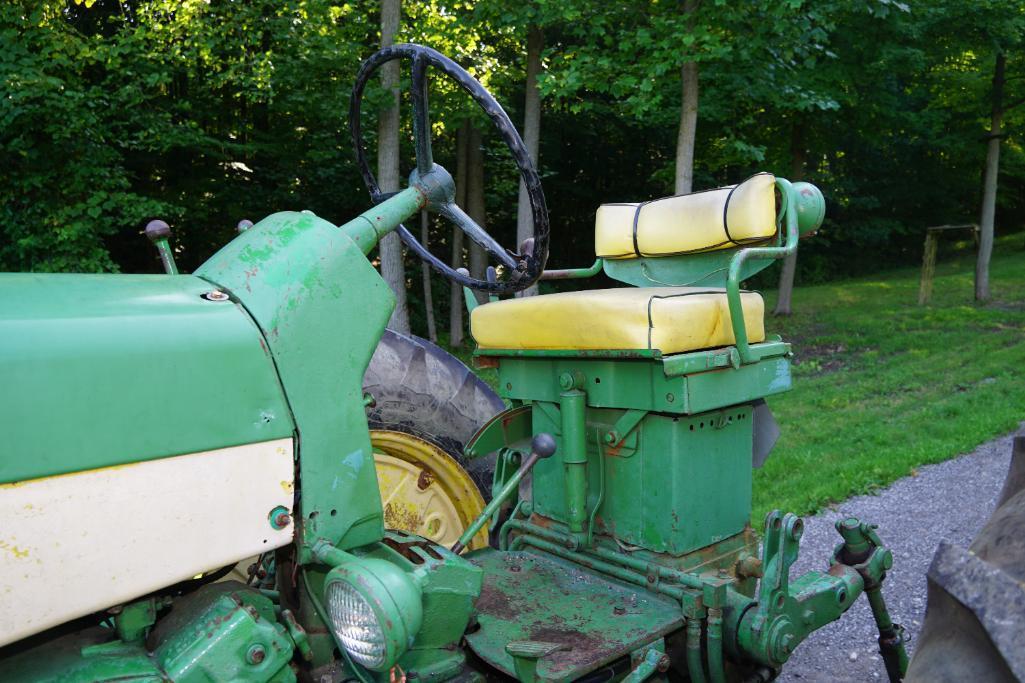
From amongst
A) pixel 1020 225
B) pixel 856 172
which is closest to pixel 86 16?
pixel 856 172

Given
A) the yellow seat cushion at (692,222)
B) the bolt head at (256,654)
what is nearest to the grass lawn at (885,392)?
the yellow seat cushion at (692,222)

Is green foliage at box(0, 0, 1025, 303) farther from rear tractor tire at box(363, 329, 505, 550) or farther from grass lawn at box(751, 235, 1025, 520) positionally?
rear tractor tire at box(363, 329, 505, 550)

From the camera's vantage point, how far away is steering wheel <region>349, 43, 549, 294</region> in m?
1.79

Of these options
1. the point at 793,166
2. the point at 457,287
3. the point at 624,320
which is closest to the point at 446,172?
the point at 624,320

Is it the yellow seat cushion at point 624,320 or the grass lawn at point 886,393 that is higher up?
the yellow seat cushion at point 624,320

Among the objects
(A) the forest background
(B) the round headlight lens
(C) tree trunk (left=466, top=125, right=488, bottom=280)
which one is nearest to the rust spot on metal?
(B) the round headlight lens

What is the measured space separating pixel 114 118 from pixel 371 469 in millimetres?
7520

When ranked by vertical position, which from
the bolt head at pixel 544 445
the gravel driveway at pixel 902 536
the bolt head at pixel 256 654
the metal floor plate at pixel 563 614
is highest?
the bolt head at pixel 544 445

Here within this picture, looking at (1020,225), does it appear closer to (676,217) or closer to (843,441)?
(843,441)

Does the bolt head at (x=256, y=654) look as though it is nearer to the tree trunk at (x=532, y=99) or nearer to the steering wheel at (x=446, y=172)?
the steering wheel at (x=446, y=172)

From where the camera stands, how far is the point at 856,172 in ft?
70.1

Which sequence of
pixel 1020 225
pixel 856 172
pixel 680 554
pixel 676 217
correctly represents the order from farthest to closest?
pixel 1020 225
pixel 856 172
pixel 676 217
pixel 680 554

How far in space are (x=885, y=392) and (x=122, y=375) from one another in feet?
22.4

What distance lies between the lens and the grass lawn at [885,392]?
15.6 ft
